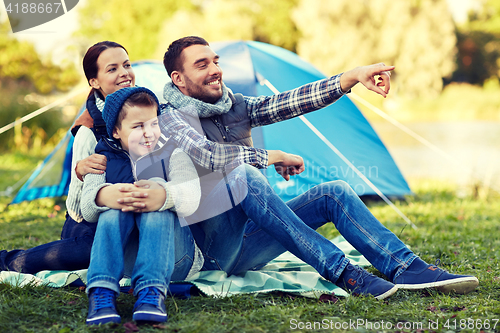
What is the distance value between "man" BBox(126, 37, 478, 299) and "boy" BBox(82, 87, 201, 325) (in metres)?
0.10

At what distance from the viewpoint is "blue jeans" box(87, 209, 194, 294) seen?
1.67 m

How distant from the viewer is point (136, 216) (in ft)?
6.04

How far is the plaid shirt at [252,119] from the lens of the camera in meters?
2.05

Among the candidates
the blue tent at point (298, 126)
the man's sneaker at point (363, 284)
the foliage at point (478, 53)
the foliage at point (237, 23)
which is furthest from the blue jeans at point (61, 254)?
the foliage at point (478, 53)

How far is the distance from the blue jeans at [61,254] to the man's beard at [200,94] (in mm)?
779

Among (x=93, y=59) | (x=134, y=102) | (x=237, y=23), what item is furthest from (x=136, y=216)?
(x=237, y=23)

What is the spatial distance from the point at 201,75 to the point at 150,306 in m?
1.17

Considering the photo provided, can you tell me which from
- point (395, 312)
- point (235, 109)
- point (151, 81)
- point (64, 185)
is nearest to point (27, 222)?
point (64, 185)

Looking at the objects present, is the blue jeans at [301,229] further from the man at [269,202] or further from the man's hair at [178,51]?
the man's hair at [178,51]

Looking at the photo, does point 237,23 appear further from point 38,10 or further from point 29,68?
point 38,10

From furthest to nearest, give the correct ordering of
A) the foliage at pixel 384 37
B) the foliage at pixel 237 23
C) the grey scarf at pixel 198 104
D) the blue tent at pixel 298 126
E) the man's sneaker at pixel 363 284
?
the foliage at pixel 237 23
the foliage at pixel 384 37
the blue tent at pixel 298 126
the grey scarf at pixel 198 104
the man's sneaker at pixel 363 284

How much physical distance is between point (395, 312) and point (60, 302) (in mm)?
1312

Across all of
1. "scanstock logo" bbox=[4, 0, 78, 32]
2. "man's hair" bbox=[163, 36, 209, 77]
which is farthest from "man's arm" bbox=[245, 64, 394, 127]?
"scanstock logo" bbox=[4, 0, 78, 32]

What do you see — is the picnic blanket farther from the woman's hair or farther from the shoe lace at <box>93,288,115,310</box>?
the woman's hair
